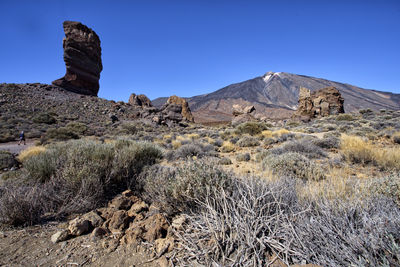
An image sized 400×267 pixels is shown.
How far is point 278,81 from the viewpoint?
146m

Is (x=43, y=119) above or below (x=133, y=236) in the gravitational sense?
above

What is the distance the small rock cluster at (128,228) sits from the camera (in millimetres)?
1823

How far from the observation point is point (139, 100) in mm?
42969

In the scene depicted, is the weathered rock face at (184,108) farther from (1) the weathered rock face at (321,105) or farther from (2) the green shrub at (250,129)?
(2) the green shrub at (250,129)

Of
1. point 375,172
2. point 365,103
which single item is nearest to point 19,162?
point 375,172

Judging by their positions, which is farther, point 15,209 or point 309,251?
point 15,209

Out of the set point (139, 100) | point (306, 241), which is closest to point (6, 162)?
point (306, 241)

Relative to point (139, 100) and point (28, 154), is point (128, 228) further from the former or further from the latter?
point (139, 100)

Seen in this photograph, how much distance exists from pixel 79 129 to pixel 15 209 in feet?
52.4

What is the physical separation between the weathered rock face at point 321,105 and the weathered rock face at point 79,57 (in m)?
40.3

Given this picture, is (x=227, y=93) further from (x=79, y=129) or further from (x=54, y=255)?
(x=54, y=255)

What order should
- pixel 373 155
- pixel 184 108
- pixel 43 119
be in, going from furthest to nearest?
1. pixel 184 108
2. pixel 43 119
3. pixel 373 155

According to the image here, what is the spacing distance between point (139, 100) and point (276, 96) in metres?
108

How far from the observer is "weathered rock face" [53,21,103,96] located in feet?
113
